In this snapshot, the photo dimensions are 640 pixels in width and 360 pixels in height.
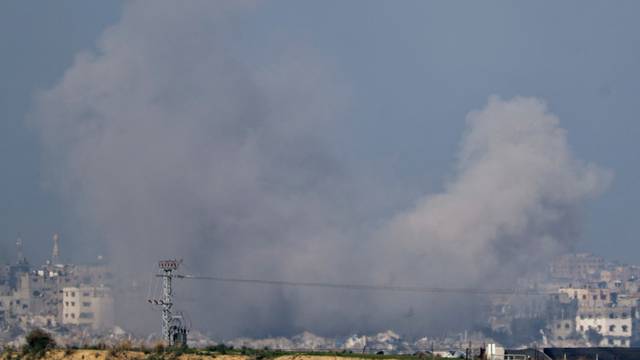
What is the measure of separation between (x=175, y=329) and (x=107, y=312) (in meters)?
90.5

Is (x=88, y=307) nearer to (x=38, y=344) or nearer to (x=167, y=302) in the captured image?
(x=167, y=302)

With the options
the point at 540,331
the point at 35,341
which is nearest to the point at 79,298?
the point at 540,331

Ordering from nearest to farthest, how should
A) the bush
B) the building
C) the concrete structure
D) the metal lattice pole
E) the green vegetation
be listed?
the green vegetation < the bush < the metal lattice pole < the building < the concrete structure

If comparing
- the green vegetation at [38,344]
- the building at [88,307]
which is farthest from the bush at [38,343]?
the building at [88,307]

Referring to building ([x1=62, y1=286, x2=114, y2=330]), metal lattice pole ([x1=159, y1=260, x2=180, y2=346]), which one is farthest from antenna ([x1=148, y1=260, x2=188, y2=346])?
building ([x1=62, y1=286, x2=114, y2=330])

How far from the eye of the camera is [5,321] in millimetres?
189750

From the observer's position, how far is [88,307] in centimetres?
18800

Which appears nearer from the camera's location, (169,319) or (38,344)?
(38,344)

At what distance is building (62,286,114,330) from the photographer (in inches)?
7096

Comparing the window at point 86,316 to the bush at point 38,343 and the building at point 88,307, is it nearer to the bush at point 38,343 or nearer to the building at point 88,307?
the building at point 88,307

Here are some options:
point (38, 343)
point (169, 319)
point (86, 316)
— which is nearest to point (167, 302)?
point (169, 319)

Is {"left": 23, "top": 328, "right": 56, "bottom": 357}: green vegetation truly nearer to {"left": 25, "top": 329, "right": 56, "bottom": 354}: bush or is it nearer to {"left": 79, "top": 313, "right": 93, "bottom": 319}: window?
{"left": 25, "top": 329, "right": 56, "bottom": 354}: bush

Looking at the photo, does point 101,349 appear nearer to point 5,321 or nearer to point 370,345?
point 370,345

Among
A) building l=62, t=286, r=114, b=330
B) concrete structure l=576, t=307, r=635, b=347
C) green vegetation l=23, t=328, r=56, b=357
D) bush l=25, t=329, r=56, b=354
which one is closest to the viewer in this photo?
green vegetation l=23, t=328, r=56, b=357
